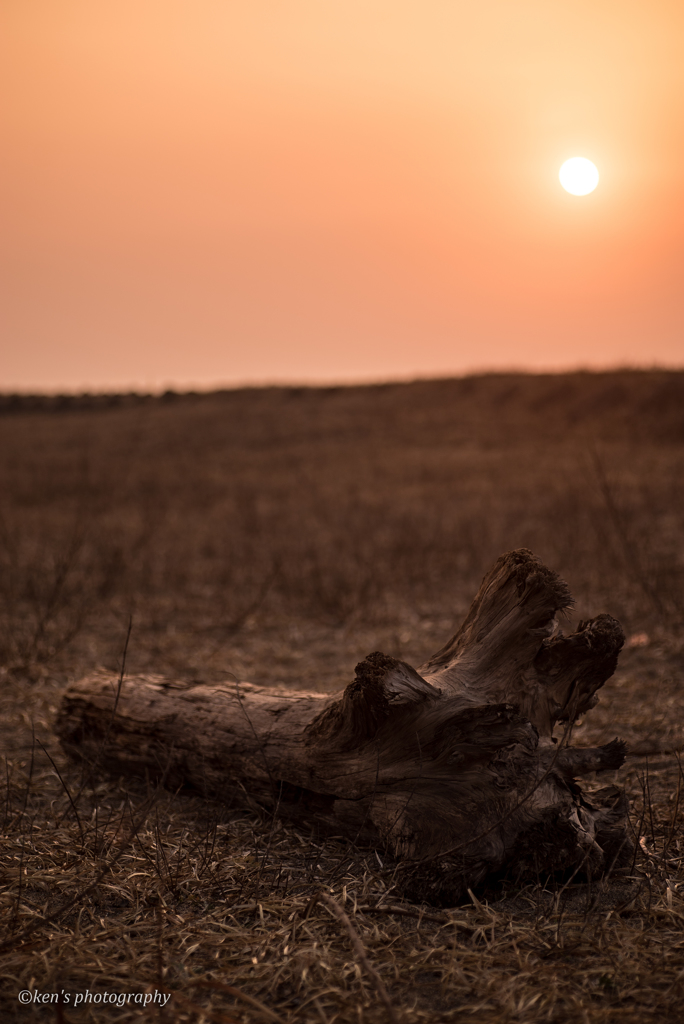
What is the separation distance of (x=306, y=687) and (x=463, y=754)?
3.16 metres

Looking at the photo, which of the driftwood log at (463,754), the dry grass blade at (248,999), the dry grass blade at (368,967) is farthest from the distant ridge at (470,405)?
the dry grass blade at (248,999)

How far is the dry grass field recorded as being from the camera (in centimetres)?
197

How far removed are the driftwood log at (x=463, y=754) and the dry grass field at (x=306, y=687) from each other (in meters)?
0.12

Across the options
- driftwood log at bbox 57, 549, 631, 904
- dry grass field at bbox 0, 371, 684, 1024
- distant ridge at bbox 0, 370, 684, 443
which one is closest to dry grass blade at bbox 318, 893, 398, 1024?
dry grass field at bbox 0, 371, 684, 1024

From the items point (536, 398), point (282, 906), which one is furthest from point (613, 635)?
point (536, 398)

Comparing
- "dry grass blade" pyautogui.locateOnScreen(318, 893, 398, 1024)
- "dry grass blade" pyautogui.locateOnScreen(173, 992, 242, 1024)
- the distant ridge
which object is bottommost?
"dry grass blade" pyautogui.locateOnScreen(173, 992, 242, 1024)

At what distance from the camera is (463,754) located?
2543 millimetres

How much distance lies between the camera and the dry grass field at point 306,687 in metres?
1.97

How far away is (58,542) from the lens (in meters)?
12.2

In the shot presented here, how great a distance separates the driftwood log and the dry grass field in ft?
0.39

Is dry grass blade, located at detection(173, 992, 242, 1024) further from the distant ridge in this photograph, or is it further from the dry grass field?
the distant ridge

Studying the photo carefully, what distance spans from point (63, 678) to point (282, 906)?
382 cm

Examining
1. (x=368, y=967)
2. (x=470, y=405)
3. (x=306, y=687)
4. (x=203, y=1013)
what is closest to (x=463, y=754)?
(x=368, y=967)

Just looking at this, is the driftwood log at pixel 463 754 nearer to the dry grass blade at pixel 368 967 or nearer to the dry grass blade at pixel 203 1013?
the dry grass blade at pixel 368 967
